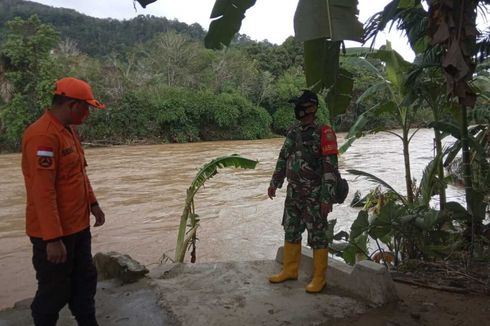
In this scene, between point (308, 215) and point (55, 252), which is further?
point (308, 215)

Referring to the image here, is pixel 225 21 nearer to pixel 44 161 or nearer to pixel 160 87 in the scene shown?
pixel 44 161

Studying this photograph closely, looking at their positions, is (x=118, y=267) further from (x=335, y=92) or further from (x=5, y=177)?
(x=5, y=177)

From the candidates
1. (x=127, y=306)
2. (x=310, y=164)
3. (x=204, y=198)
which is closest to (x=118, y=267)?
(x=127, y=306)

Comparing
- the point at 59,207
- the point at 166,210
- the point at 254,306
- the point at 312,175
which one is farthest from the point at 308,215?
the point at 166,210

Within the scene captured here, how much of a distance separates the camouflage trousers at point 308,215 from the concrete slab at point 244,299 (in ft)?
1.28

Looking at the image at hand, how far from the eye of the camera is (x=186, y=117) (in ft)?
98.8

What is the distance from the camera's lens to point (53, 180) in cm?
232

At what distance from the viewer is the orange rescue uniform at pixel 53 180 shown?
7.47 ft

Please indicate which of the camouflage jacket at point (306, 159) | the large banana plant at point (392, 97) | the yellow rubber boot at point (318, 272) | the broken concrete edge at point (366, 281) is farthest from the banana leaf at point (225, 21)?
the large banana plant at point (392, 97)

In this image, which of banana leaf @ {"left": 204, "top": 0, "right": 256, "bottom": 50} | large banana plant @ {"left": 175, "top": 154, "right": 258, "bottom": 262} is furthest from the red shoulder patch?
large banana plant @ {"left": 175, "top": 154, "right": 258, "bottom": 262}

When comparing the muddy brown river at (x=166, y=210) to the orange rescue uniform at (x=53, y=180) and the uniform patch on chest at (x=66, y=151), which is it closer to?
the orange rescue uniform at (x=53, y=180)

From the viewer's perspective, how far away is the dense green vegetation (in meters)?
24.2

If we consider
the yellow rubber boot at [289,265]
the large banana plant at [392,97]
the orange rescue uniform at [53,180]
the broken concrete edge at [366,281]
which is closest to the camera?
the orange rescue uniform at [53,180]

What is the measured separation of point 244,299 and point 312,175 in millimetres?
971
